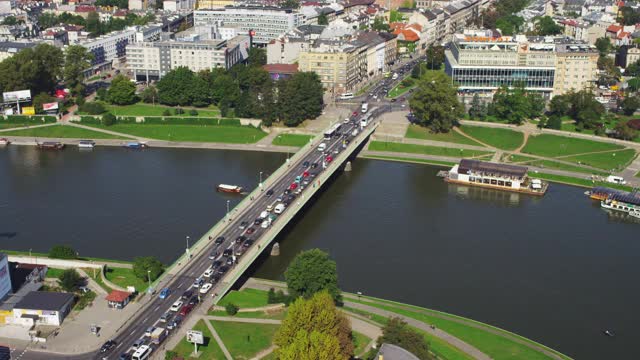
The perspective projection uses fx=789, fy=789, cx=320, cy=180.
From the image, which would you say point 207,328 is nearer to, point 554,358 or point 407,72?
point 554,358

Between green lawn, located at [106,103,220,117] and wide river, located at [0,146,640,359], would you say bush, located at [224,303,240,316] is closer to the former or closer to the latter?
wide river, located at [0,146,640,359]

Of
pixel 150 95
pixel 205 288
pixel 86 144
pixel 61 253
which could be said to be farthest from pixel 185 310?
pixel 150 95

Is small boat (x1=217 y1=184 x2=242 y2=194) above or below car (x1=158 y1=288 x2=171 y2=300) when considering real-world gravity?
above

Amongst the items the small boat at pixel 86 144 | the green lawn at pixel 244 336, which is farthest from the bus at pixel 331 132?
the green lawn at pixel 244 336

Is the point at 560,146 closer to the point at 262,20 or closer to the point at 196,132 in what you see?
the point at 196,132

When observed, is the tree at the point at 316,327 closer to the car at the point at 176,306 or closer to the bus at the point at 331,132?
the car at the point at 176,306

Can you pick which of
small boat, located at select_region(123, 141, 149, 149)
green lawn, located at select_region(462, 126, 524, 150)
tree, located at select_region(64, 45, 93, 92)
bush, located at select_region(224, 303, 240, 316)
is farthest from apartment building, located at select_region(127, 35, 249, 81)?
bush, located at select_region(224, 303, 240, 316)

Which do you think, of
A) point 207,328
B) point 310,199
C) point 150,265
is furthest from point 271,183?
point 207,328
